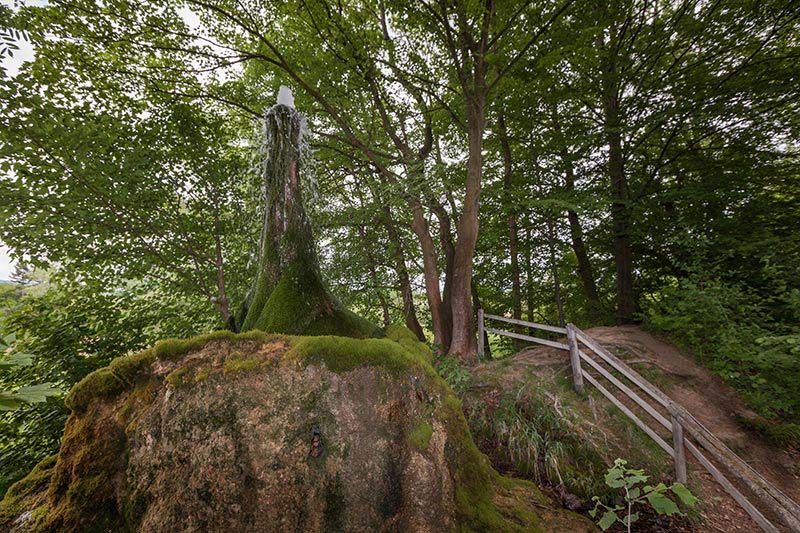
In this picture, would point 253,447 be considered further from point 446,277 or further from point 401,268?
point 401,268

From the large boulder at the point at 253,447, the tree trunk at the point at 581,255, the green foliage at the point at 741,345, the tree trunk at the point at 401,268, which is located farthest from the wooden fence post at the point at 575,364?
the tree trunk at the point at 581,255

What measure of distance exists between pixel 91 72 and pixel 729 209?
498 inches

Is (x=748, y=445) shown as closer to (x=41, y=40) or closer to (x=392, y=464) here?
(x=392, y=464)

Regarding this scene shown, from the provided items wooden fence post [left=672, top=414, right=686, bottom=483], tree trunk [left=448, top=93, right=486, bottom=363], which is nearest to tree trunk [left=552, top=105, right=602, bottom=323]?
tree trunk [left=448, top=93, right=486, bottom=363]

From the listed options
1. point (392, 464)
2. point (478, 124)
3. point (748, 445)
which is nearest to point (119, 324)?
point (392, 464)

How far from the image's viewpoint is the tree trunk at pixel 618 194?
23.1ft

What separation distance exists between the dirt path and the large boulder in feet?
10.3

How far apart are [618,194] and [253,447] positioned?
30.9 ft

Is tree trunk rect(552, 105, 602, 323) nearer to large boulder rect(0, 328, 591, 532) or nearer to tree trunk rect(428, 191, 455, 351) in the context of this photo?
tree trunk rect(428, 191, 455, 351)

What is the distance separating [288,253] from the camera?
313 centimetres

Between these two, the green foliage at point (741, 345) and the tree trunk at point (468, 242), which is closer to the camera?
the green foliage at point (741, 345)

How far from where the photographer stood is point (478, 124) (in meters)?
5.79

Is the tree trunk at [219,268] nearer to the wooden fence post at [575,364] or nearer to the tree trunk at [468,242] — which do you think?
the tree trunk at [468,242]

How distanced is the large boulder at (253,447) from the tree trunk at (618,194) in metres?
7.35
